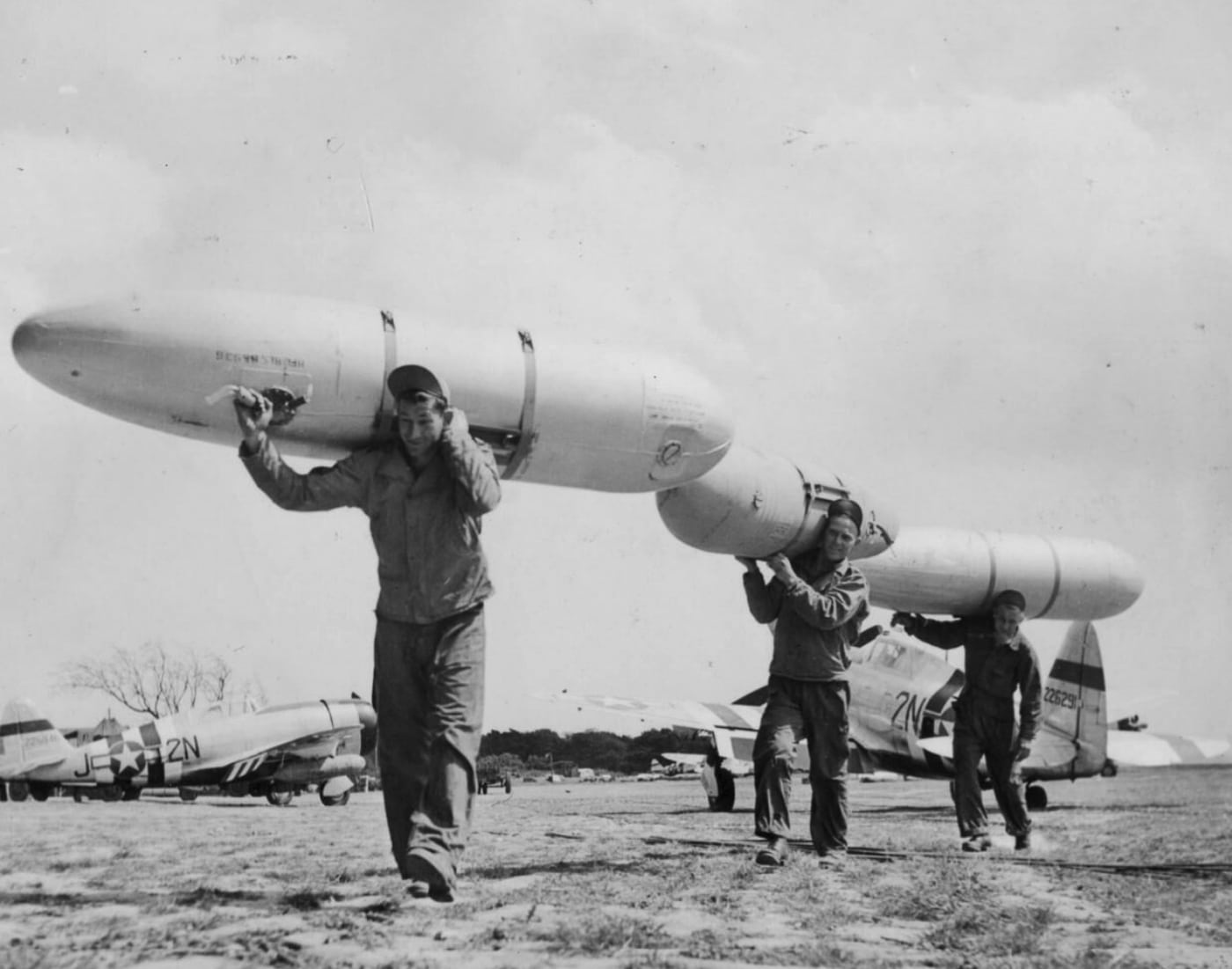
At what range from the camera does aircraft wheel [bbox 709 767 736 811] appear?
15788 mm

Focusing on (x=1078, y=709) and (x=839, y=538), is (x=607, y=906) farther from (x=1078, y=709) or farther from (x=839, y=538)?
(x=1078, y=709)

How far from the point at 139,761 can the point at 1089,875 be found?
19849 mm

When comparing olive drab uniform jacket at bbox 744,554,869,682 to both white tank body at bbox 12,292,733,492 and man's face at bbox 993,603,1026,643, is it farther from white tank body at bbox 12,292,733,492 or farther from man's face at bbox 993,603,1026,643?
man's face at bbox 993,603,1026,643

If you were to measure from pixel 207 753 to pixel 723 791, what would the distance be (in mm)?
11148

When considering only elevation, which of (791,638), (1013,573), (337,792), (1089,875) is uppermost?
(1013,573)

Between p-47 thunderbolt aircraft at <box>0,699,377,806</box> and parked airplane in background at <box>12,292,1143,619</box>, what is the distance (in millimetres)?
15606

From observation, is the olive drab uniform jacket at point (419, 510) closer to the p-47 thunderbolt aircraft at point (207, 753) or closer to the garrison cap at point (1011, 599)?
the garrison cap at point (1011, 599)

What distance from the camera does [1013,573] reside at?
9.45 meters

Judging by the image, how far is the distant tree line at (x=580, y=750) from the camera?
63000 millimetres

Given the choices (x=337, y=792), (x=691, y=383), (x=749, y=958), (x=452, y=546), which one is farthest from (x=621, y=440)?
(x=337, y=792)

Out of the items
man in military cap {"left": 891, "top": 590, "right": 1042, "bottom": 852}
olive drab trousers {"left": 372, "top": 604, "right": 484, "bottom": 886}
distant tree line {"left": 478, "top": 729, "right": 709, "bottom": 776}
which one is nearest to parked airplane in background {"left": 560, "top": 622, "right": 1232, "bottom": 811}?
man in military cap {"left": 891, "top": 590, "right": 1042, "bottom": 852}

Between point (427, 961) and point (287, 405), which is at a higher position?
point (287, 405)

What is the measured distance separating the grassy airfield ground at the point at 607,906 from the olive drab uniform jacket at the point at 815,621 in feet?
3.64

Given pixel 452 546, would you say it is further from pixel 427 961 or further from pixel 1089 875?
pixel 1089 875
